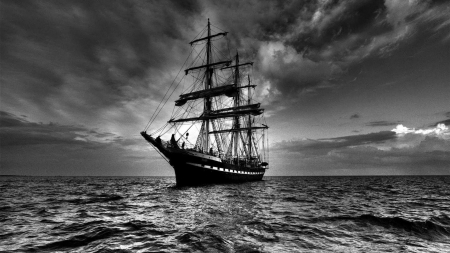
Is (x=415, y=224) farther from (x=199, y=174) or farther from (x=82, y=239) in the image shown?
(x=199, y=174)

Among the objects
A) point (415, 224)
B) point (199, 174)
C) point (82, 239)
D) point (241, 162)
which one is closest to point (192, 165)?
point (199, 174)

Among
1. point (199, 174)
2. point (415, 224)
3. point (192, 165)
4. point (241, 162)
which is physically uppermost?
point (241, 162)

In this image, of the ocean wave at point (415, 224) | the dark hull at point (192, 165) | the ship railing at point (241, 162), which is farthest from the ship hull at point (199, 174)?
the ocean wave at point (415, 224)

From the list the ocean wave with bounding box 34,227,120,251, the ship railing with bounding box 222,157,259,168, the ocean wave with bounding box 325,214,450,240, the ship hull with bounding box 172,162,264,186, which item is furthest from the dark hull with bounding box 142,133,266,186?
the ocean wave with bounding box 34,227,120,251

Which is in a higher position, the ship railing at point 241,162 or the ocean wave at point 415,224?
the ship railing at point 241,162

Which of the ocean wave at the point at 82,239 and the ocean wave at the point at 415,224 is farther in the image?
the ocean wave at the point at 415,224

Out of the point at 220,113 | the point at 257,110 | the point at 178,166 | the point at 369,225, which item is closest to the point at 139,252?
the point at 369,225

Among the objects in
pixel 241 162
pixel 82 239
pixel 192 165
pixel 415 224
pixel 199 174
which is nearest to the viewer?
pixel 82 239

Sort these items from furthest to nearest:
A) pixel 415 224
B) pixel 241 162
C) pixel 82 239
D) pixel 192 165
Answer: pixel 241 162, pixel 192 165, pixel 415 224, pixel 82 239

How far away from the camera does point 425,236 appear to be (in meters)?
9.13

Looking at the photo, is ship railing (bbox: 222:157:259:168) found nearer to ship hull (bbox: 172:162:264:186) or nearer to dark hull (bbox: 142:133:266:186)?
ship hull (bbox: 172:162:264:186)

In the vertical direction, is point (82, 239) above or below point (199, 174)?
below

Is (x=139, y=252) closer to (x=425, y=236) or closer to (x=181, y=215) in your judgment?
(x=181, y=215)

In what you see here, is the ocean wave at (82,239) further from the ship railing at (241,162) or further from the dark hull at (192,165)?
the ship railing at (241,162)
